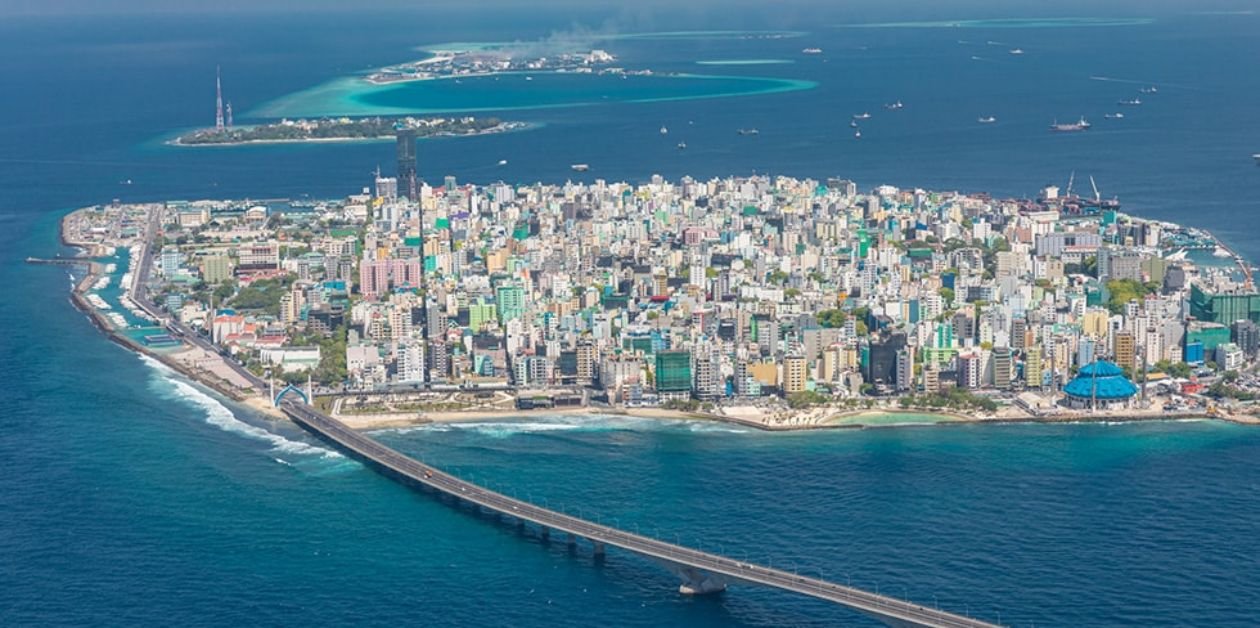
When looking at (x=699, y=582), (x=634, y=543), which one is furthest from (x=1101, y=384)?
(x=699, y=582)

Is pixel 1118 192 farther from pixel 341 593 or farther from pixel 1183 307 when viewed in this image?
pixel 341 593

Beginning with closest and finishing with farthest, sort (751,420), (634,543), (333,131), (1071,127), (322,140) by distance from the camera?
(634,543) < (751,420) < (1071,127) < (322,140) < (333,131)

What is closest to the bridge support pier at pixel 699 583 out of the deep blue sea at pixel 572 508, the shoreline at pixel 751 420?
the deep blue sea at pixel 572 508

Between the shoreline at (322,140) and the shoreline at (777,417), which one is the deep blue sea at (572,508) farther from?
the shoreline at (322,140)

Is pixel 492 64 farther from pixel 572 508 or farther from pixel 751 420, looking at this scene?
pixel 572 508

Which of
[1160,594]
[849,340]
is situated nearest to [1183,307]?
[849,340]
